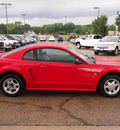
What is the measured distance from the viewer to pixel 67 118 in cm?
357

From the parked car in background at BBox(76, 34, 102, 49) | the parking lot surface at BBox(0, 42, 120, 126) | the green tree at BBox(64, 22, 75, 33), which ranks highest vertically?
the green tree at BBox(64, 22, 75, 33)

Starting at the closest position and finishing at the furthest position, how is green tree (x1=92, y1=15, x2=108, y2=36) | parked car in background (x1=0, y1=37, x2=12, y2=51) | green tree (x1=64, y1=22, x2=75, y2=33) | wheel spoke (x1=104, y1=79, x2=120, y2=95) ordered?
wheel spoke (x1=104, y1=79, x2=120, y2=95)
parked car in background (x1=0, y1=37, x2=12, y2=51)
green tree (x1=92, y1=15, x2=108, y2=36)
green tree (x1=64, y1=22, x2=75, y2=33)

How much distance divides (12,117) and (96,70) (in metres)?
A: 2.34

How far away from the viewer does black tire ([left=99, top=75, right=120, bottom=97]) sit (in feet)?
15.1

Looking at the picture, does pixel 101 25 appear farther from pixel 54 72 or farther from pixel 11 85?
pixel 11 85

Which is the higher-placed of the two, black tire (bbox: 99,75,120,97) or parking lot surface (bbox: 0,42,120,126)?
black tire (bbox: 99,75,120,97)

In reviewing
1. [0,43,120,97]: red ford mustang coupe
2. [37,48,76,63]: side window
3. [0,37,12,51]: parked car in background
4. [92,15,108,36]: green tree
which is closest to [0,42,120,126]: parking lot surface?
[0,43,120,97]: red ford mustang coupe

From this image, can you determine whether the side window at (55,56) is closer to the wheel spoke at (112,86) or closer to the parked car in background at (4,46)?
the wheel spoke at (112,86)

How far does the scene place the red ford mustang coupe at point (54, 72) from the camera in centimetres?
454

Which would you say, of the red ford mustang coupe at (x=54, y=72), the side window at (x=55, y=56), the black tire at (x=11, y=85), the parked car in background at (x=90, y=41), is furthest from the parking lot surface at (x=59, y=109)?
the parked car in background at (x=90, y=41)

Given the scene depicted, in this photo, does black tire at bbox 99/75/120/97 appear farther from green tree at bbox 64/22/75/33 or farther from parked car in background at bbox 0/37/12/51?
green tree at bbox 64/22/75/33

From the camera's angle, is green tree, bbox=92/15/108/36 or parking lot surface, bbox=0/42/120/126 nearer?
parking lot surface, bbox=0/42/120/126

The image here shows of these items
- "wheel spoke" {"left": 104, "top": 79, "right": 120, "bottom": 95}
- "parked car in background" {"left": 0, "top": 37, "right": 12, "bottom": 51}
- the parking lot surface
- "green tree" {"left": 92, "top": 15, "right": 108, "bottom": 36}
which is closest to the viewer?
the parking lot surface
